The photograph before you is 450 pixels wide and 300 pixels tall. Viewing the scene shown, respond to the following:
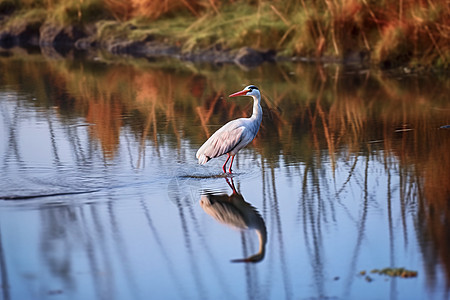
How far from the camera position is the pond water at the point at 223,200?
16.0 ft

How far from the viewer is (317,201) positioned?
655cm

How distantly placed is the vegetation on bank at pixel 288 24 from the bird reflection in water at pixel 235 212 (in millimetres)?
8907

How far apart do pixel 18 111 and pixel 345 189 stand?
5.97 m

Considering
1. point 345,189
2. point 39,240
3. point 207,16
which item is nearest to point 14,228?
point 39,240

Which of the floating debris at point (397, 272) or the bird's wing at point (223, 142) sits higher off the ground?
the bird's wing at point (223, 142)

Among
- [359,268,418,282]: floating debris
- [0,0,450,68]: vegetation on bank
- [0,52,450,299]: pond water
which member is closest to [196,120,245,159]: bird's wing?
[0,52,450,299]: pond water

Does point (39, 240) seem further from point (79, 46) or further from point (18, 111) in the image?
point (79, 46)

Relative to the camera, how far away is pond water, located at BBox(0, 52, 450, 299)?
4.88 meters

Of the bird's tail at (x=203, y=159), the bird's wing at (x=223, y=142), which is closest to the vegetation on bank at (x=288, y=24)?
the bird's wing at (x=223, y=142)

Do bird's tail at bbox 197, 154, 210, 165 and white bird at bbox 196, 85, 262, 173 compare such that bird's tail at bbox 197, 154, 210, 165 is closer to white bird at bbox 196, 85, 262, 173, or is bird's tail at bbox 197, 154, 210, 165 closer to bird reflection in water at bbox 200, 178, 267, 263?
white bird at bbox 196, 85, 262, 173

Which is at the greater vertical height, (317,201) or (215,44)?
(215,44)

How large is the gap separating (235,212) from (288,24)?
38.7 feet

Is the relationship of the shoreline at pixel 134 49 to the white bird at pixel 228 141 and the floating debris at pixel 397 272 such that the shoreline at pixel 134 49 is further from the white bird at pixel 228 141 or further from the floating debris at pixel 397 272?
the floating debris at pixel 397 272

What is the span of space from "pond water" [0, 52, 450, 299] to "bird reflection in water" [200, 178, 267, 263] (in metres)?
0.02
